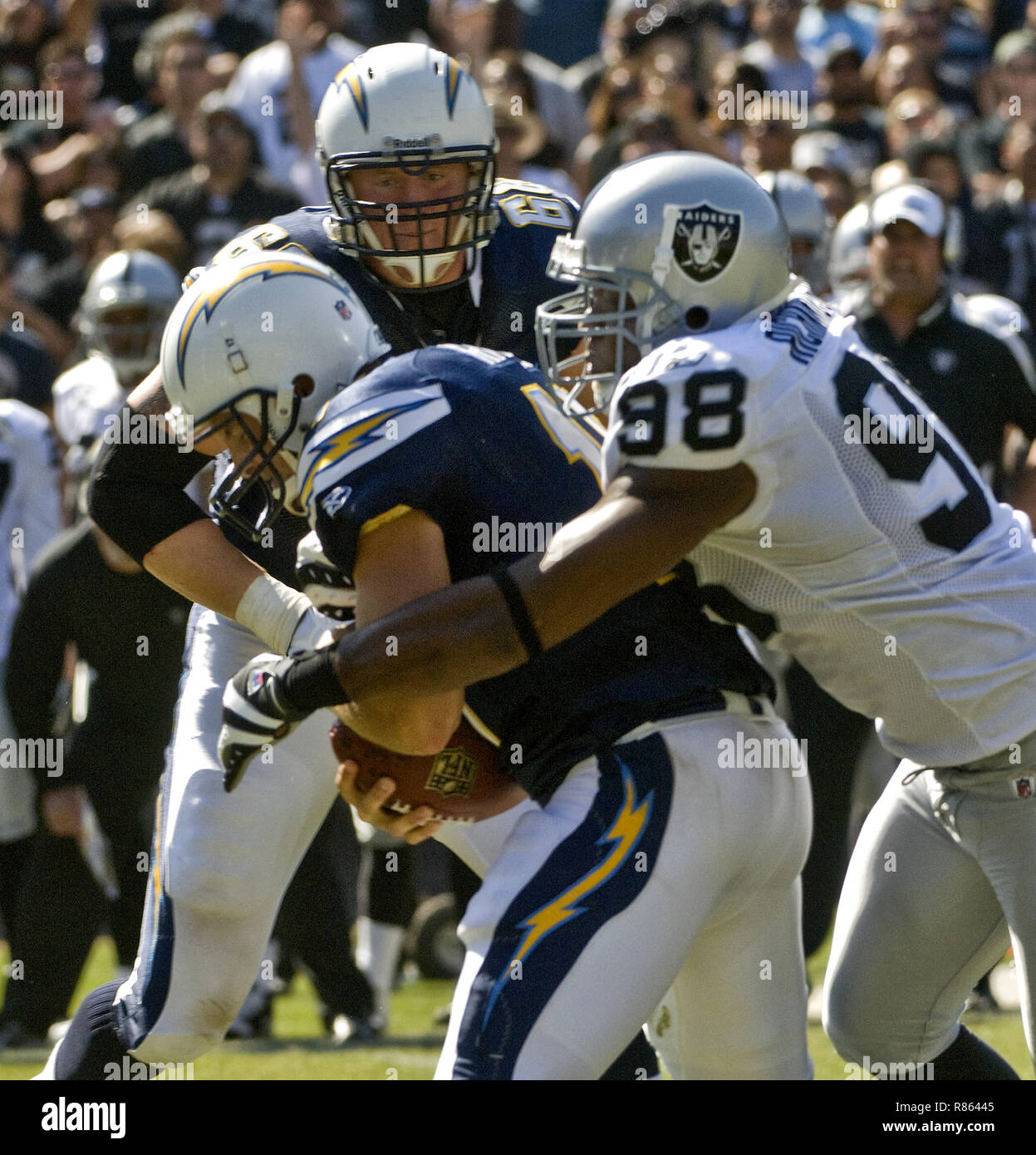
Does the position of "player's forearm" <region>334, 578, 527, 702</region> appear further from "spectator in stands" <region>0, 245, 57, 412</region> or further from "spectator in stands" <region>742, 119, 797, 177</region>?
"spectator in stands" <region>742, 119, 797, 177</region>

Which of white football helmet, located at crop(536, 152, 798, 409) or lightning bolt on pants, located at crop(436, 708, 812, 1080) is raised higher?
white football helmet, located at crop(536, 152, 798, 409)

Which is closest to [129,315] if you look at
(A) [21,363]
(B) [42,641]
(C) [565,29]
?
(B) [42,641]

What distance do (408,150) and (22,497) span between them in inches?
126

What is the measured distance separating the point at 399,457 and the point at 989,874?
1.18 meters

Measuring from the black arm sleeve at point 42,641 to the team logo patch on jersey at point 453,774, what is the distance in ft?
10.0

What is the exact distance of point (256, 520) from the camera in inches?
129

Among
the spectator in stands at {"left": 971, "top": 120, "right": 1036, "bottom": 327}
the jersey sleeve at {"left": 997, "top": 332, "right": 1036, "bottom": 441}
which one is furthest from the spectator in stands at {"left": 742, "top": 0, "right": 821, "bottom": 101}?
the jersey sleeve at {"left": 997, "top": 332, "right": 1036, "bottom": 441}

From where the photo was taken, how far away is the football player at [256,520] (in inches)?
131

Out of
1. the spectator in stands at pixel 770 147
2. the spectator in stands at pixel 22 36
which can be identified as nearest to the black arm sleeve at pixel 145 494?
the spectator in stands at pixel 770 147

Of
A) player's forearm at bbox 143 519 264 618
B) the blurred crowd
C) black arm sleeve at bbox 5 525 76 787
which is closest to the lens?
player's forearm at bbox 143 519 264 618

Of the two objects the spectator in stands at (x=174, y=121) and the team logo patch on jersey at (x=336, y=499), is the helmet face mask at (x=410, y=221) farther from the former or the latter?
the spectator in stands at (x=174, y=121)

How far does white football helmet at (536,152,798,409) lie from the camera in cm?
271

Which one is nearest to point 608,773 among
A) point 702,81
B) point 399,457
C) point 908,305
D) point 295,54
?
point 399,457
